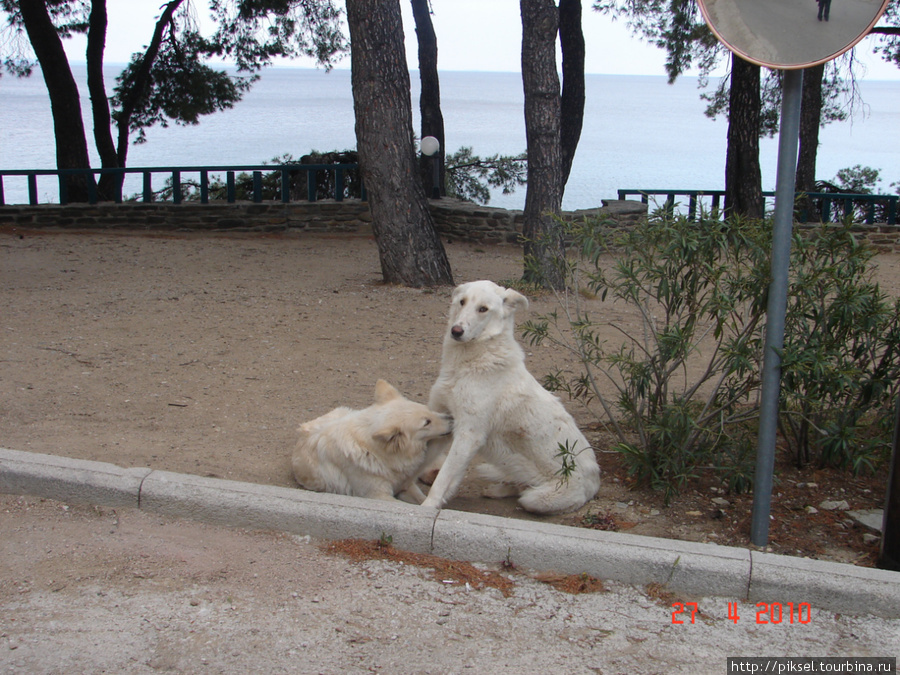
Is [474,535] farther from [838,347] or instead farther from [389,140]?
[389,140]

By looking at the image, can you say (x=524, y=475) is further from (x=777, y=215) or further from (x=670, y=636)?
(x=777, y=215)

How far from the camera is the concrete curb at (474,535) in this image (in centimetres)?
323

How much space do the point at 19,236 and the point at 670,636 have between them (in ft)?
43.2

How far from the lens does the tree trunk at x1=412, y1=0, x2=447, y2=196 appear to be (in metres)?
15.4

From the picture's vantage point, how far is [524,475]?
427 centimetres

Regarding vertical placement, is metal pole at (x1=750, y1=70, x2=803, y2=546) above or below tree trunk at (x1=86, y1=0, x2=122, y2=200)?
below

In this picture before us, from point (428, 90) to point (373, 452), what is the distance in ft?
41.5

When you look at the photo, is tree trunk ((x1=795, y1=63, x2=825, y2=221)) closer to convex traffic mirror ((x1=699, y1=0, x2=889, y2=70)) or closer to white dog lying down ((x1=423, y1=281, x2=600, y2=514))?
white dog lying down ((x1=423, y1=281, x2=600, y2=514))

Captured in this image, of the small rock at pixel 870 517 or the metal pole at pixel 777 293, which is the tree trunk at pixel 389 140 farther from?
the metal pole at pixel 777 293

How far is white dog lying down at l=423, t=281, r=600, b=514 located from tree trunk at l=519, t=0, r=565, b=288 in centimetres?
491

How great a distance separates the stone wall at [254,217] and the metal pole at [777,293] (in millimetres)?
A: 10183

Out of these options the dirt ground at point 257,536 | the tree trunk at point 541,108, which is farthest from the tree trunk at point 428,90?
the dirt ground at point 257,536

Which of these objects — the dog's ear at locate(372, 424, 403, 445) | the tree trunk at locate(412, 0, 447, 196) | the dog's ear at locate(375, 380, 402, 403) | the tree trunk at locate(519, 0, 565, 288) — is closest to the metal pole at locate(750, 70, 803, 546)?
the dog's ear at locate(372, 424, 403, 445)

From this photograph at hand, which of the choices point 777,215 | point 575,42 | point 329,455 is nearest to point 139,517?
point 329,455
